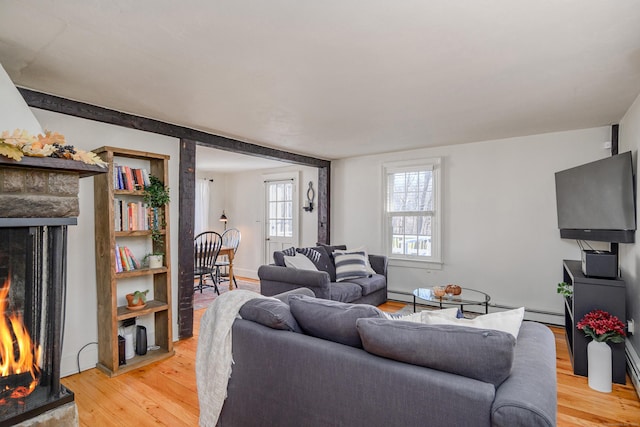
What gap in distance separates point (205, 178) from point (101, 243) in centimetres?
459

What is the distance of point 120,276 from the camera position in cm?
292

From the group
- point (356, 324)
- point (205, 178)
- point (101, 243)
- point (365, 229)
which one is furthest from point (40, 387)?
point (205, 178)

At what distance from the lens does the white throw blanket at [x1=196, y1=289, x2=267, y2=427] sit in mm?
1916

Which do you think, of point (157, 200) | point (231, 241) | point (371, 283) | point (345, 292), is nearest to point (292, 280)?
point (345, 292)

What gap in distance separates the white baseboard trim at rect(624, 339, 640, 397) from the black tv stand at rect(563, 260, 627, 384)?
0.06 m

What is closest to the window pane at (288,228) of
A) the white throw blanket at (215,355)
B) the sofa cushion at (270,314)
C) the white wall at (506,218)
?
the white wall at (506,218)

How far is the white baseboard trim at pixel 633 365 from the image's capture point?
8.37ft

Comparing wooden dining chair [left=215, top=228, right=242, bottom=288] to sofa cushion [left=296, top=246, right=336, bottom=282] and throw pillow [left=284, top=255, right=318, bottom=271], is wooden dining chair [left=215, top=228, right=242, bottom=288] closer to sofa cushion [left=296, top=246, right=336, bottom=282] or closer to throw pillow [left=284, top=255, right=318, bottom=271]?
sofa cushion [left=296, top=246, right=336, bottom=282]

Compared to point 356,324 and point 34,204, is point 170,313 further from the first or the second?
point 356,324

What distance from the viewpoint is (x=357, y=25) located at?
174 centimetres

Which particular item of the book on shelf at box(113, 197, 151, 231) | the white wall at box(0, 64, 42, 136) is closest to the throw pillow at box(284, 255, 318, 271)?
the book on shelf at box(113, 197, 151, 231)

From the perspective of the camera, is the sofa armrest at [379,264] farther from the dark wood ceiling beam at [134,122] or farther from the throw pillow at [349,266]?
the dark wood ceiling beam at [134,122]

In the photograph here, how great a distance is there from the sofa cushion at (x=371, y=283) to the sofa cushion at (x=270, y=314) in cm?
251

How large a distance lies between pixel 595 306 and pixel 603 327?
0.73 ft
